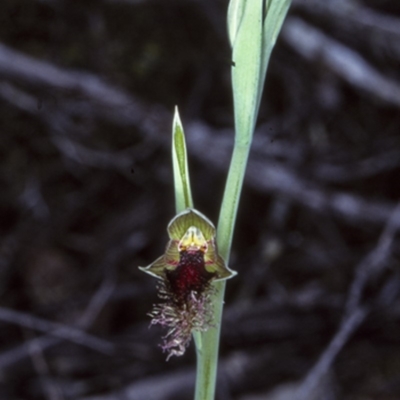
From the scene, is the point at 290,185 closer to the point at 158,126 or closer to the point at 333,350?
the point at 158,126

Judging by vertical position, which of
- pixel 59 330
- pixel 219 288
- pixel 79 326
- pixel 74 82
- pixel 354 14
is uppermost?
pixel 354 14

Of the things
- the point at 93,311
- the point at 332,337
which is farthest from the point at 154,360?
the point at 332,337

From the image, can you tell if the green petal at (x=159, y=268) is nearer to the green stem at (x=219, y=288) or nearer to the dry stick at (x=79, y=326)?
the green stem at (x=219, y=288)

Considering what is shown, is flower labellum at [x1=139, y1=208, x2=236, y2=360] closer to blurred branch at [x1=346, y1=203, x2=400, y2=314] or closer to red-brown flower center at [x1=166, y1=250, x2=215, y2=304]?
red-brown flower center at [x1=166, y1=250, x2=215, y2=304]

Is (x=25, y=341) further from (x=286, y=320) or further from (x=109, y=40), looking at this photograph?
(x=109, y=40)

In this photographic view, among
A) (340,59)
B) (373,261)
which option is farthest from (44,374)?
(340,59)

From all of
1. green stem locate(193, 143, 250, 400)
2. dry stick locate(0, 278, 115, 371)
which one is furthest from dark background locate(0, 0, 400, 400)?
green stem locate(193, 143, 250, 400)

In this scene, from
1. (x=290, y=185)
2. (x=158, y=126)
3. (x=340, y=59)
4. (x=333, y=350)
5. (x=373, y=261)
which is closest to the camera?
(x=333, y=350)
